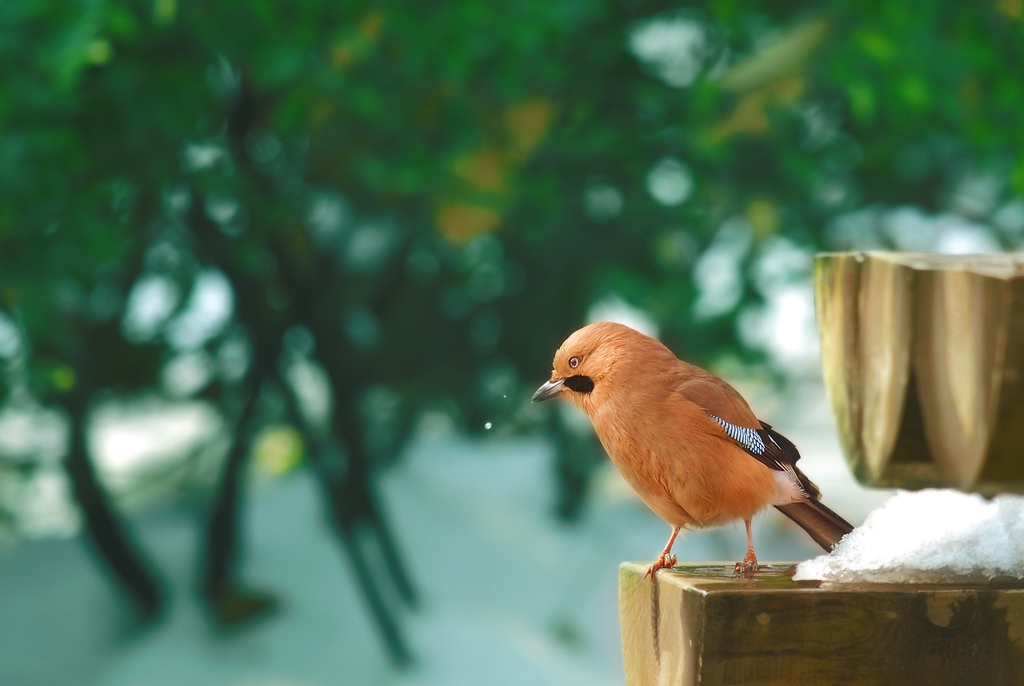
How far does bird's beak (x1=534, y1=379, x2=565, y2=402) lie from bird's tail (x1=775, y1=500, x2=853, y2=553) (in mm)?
397

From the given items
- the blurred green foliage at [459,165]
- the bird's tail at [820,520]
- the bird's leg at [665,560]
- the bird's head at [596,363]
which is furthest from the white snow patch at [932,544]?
the blurred green foliage at [459,165]

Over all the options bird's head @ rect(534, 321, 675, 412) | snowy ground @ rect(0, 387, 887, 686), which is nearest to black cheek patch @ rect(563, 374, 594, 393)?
bird's head @ rect(534, 321, 675, 412)

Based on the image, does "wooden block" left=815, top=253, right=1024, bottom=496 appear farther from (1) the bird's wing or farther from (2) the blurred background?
(2) the blurred background

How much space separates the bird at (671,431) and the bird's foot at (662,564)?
0.21 ft

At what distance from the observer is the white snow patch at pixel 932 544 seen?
1.54m

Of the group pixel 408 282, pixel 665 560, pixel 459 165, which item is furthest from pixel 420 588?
pixel 665 560

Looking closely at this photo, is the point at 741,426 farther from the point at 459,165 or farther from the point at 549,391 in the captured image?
the point at 459,165

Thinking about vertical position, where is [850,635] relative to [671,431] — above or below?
below

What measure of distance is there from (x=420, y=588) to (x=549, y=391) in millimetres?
7110

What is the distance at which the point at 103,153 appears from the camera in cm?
627

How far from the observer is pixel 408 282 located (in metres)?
7.96

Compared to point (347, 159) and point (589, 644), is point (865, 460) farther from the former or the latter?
point (589, 644)

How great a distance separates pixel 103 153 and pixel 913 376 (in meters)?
5.67

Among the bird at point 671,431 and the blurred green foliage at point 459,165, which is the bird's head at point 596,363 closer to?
the bird at point 671,431
